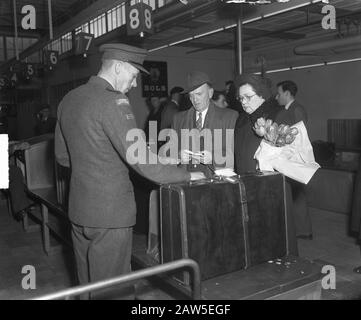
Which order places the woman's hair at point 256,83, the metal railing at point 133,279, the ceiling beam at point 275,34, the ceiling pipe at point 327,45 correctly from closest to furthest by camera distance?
the metal railing at point 133,279 < the woman's hair at point 256,83 < the ceiling pipe at point 327,45 < the ceiling beam at point 275,34

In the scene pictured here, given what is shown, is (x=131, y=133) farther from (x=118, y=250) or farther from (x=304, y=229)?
(x=304, y=229)

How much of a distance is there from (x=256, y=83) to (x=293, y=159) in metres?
0.64

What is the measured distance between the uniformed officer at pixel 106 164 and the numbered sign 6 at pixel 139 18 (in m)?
3.01

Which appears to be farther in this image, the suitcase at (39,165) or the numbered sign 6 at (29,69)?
the numbered sign 6 at (29,69)

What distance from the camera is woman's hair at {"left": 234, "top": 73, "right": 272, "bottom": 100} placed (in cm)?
273

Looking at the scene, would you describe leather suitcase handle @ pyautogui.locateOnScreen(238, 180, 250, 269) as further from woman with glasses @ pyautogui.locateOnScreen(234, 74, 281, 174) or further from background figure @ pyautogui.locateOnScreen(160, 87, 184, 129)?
background figure @ pyautogui.locateOnScreen(160, 87, 184, 129)

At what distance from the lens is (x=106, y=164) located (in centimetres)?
202

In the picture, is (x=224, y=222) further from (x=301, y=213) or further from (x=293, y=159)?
(x=301, y=213)

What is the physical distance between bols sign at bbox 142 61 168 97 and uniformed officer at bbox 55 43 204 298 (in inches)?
327

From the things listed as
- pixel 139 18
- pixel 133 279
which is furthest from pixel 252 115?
pixel 139 18

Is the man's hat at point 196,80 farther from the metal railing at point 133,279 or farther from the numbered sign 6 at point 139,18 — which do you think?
the numbered sign 6 at point 139,18

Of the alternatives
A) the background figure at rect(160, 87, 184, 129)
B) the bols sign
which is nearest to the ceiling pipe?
the bols sign

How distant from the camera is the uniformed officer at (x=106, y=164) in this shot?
195 centimetres

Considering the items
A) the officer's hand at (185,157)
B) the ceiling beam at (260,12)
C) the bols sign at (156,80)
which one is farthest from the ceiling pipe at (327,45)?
the officer's hand at (185,157)
